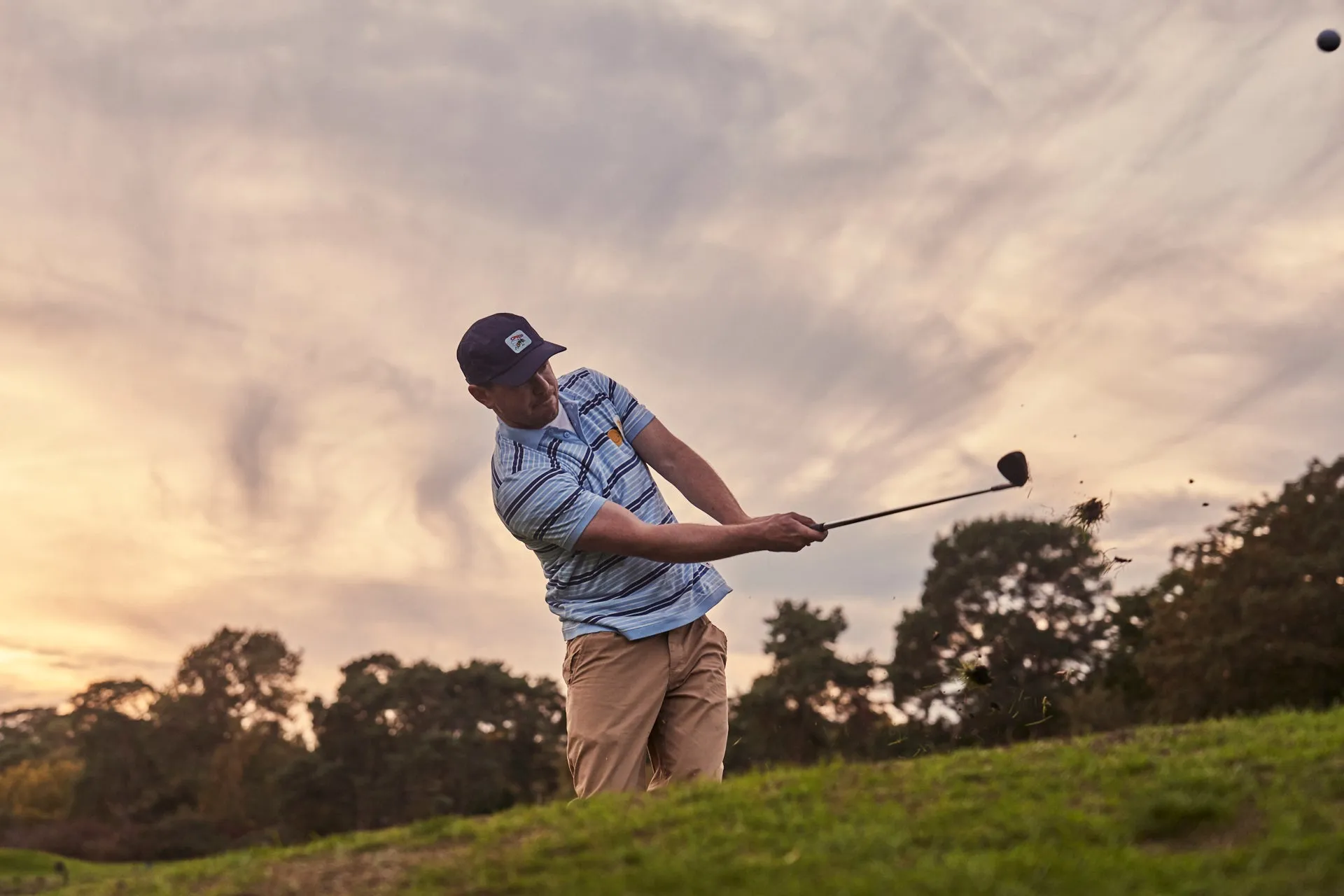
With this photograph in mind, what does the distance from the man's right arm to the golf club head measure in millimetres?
1848

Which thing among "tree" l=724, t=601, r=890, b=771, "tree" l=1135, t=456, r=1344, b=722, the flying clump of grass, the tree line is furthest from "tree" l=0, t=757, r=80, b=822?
the flying clump of grass

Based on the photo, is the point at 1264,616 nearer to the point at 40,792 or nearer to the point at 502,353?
the point at 502,353

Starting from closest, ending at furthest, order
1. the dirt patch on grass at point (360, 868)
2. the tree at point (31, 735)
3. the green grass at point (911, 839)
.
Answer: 1. the green grass at point (911, 839)
2. the dirt patch on grass at point (360, 868)
3. the tree at point (31, 735)

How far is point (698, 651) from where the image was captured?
7828 millimetres

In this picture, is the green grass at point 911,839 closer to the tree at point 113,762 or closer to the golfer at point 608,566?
the golfer at point 608,566

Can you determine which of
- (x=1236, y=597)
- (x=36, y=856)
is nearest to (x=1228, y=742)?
(x=1236, y=597)

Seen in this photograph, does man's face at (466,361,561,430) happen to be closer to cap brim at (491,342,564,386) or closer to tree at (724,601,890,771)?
cap brim at (491,342,564,386)

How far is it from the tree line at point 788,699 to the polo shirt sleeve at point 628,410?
67.5ft

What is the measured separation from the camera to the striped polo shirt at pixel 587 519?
7.36 meters

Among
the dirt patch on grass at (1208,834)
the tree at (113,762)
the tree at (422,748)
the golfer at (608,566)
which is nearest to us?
the dirt patch on grass at (1208,834)

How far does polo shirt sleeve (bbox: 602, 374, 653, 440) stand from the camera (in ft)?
27.7

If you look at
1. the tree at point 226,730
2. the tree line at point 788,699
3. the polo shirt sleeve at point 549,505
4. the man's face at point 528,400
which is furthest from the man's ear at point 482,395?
the tree at point 226,730

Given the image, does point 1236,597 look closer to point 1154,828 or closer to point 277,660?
point 1154,828

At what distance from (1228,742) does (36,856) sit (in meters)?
50.3
